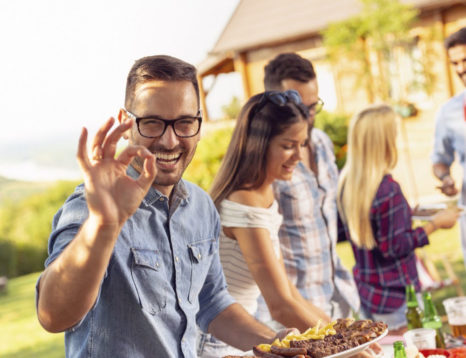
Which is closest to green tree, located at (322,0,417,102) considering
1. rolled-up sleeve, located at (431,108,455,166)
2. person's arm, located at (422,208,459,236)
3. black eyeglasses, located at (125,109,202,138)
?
rolled-up sleeve, located at (431,108,455,166)

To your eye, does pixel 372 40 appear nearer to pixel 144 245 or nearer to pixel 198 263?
pixel 198 263

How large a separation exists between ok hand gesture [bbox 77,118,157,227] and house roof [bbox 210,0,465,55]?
484 inches

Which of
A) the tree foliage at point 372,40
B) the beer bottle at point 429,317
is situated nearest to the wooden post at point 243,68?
the tree foliage at point 372,40

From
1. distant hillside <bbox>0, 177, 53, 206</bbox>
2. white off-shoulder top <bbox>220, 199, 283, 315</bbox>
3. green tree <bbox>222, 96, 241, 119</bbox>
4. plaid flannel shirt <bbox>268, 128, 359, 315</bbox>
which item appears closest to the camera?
white off-shoulder top <bbox>220, 199, 283, 315</bbox>

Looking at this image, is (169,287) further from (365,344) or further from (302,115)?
(302,115)

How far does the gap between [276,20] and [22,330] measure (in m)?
9.93

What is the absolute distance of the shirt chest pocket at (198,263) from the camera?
2051 millimetres

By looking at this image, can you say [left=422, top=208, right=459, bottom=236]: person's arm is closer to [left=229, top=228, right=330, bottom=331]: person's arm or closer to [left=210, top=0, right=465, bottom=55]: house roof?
[left=229, top=228, right=330, bottom=331]: person's arm

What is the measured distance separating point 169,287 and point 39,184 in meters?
10.3

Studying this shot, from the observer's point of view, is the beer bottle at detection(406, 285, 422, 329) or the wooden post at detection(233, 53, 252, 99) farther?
the wooden post at detection(233, 53, 252, 99)

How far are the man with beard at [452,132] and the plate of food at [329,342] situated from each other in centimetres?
265

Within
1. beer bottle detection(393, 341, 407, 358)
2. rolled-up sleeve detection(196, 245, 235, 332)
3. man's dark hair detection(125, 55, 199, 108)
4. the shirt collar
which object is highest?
man's dark hair detection(125, 55, 199, 108)

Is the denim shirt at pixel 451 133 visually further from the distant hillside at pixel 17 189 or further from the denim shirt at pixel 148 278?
the distant hillside at pixel 17 189

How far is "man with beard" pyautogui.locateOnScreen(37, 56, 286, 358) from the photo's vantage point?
1420 millimetres
